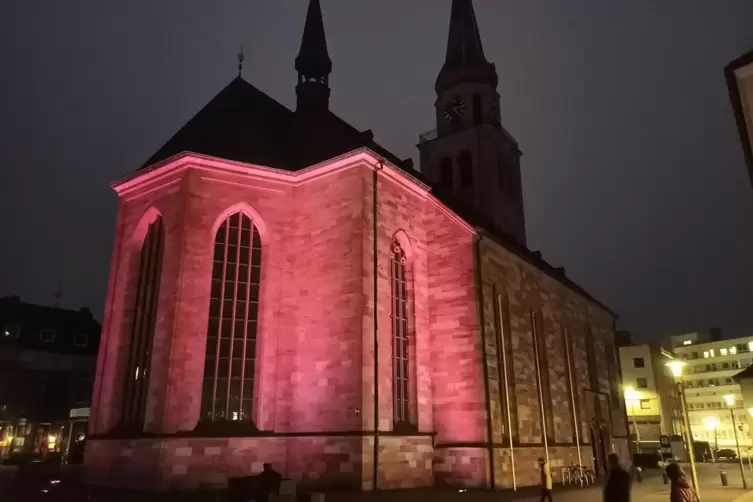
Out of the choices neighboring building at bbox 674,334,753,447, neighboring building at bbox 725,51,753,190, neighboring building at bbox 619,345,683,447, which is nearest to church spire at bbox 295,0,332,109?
neighboring building at bbox 725,51,753,190

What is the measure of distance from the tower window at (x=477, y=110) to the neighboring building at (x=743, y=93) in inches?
1039

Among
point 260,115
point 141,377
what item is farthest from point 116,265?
point 260,115

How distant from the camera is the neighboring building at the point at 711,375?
76875mm

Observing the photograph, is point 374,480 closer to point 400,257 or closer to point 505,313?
point 400,257

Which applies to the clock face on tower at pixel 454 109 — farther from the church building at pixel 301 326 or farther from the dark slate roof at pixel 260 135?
the church building at pixel 301 326

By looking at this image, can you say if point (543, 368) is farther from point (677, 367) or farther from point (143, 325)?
point (143, 325)

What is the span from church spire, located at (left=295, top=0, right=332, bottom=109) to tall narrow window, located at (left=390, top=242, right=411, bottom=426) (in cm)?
1056

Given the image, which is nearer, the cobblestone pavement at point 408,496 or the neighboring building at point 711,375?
the cobblestone pavement at point 408,496

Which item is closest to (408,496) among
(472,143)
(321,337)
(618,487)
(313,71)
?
(321,337)

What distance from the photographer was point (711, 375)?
80.5m

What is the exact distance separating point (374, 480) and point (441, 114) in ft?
80.9

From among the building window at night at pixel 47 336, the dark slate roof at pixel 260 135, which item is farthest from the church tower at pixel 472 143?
the building window at night at pixel 47 336

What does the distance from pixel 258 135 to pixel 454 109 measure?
1642 centimetres

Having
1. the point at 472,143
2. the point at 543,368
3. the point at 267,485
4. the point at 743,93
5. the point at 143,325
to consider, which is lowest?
the point at 267,485
